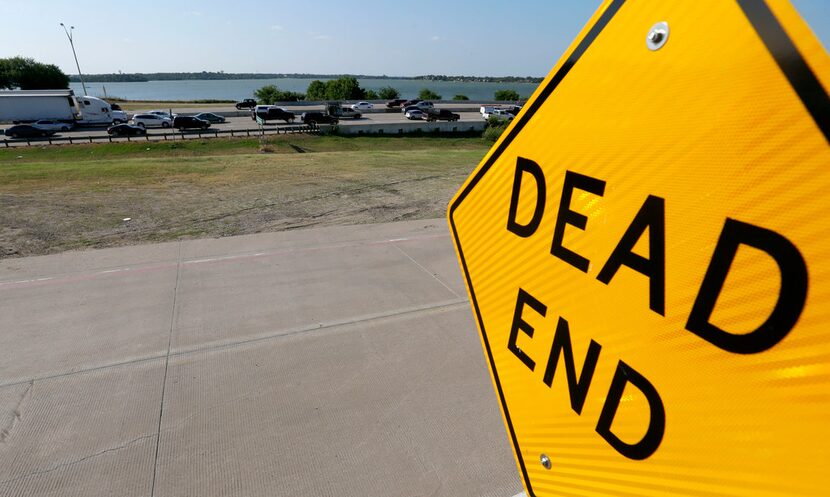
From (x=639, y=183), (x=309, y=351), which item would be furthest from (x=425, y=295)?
(x=639, y=183)

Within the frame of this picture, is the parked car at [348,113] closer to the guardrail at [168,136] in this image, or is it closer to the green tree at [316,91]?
the guardrail at [168,136]

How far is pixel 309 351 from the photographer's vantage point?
521 centimetres

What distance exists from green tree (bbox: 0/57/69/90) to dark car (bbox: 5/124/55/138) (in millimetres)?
50610

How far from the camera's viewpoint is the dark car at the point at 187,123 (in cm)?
3379

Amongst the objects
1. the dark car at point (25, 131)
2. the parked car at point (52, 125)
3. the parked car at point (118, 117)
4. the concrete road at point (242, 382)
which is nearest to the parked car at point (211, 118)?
the parked car at point (118, 117)

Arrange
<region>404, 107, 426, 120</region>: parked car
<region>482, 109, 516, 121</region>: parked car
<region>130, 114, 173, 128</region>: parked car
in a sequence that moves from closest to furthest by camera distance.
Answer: <region>130, 114, 173, 128</region>: parked car
<region>482, 109, 516, 121</region>: parked car
<region>404, 107, 426, 120</region>: parked car

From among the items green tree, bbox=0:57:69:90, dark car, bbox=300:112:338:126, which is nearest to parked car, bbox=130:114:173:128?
dark car, bbox=300:112:338:126

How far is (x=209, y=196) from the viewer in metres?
12.9

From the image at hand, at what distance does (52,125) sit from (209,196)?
30.2 m

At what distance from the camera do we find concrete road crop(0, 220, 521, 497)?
A: 3.52 m

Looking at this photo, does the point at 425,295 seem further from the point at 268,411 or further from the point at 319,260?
the point at 268,411

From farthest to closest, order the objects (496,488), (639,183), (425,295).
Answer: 1. (425,295)
2. (496,488)
3. (639,183)

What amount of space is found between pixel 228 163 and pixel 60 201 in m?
6.98

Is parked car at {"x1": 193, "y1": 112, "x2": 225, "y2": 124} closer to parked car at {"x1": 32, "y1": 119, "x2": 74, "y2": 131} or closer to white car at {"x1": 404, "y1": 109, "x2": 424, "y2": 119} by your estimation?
parked car at {"x1": 32, "y1": 119, "x2": 74, "y2": 131}
